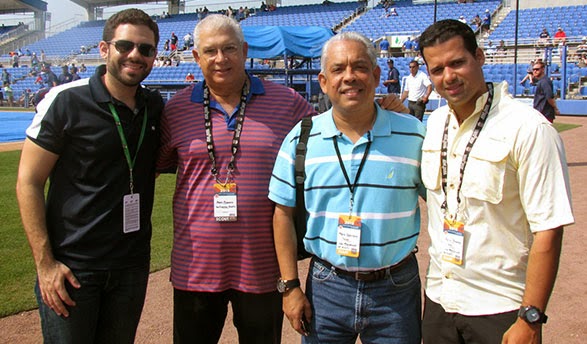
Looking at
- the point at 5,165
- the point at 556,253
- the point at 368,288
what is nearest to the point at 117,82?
the point at 368,288

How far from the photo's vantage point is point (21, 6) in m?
51.8

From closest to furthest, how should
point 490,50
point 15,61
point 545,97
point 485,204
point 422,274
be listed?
1. point 485,204
2. point 422,274
3. point 545,97
4. point 490,50
5. point 15,61

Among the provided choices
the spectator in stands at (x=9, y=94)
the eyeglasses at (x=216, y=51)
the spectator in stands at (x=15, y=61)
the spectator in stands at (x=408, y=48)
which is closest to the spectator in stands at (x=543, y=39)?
the spectator in stands at (x=408, y=48)

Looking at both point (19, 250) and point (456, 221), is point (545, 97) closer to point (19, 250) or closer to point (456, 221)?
point (456, 221)

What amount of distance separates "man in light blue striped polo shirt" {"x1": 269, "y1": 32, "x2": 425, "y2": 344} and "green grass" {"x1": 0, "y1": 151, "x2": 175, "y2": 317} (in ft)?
8.87

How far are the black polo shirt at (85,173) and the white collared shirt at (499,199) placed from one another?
143 centimetres

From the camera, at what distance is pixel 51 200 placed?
2383mm

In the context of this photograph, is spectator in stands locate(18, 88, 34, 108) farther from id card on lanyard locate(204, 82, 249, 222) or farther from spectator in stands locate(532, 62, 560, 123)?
id card on lanyard locate(204, 82, 249, 222)

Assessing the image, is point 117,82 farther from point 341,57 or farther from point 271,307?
point 271,307

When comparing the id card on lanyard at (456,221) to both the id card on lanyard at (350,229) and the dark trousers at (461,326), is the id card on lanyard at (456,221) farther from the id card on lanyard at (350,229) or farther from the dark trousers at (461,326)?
the id card on lanyard at (350,229)

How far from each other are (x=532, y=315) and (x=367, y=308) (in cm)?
A: 63

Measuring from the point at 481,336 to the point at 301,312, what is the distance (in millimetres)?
737

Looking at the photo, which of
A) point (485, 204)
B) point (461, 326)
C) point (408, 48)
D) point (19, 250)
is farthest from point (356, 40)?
point (408, 48)

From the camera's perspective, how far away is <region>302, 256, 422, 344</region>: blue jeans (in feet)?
7.06
